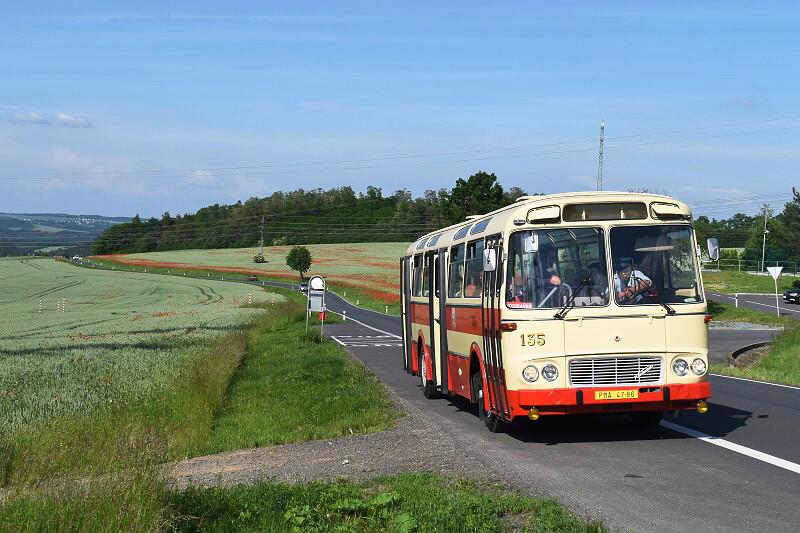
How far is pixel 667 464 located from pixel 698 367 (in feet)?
5.98

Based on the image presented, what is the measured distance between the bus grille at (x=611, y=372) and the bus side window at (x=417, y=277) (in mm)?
7519

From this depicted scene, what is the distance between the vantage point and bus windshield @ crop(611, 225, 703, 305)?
12.4 metres

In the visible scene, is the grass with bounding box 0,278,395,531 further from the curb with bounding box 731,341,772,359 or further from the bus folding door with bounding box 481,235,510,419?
the curb with bounding box 731,341,772,359

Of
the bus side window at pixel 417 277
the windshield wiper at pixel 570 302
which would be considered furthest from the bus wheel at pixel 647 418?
the bus side window at pixel 417 277

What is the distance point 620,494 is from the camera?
9250 mm

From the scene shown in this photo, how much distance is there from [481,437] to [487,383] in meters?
0.70

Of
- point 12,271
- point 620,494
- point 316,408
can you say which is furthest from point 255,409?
point 12,271

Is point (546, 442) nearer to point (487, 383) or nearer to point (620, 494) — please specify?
A: point (487, 383)

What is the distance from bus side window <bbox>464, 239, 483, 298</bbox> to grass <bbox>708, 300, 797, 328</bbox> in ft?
149

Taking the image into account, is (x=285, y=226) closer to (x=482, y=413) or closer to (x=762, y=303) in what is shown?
(x=762, y=303)

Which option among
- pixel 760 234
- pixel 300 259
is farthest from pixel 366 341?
pixel 760 234

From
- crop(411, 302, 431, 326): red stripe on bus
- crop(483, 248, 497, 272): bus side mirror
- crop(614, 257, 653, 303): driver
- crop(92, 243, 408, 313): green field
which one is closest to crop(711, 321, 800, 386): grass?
crop(411, 302, 431, 326): red stripe on bus

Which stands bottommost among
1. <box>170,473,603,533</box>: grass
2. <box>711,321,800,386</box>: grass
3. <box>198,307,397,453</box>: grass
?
<box>711,321,800,386</box>: grass

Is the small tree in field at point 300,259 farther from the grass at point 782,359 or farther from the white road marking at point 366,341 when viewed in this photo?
the grass at point 782,359
